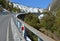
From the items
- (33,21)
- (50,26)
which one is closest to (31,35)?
(50,26)

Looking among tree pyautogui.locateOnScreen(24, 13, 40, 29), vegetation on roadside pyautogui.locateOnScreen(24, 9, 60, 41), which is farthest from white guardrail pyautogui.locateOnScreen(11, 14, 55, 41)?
tree pyautogui.locateOnScreen(24, 13, 40, 29)

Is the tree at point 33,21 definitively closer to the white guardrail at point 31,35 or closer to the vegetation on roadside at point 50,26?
the vegetation on roadside at point 50,26

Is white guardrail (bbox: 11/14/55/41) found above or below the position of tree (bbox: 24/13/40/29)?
above

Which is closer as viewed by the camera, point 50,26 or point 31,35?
point 31,35

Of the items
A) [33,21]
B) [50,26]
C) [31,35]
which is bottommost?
[33,21]

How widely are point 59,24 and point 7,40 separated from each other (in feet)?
25.4

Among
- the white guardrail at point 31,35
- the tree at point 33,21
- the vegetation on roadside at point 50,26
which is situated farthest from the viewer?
the tree at point 33,21

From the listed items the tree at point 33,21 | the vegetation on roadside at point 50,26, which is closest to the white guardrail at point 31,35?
the vegetation on roadside at point 50,26

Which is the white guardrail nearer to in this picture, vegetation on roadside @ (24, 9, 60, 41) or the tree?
vegetation on roadside @ (24, 9, 60, 41)

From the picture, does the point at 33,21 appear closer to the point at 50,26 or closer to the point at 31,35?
the point at 50,26

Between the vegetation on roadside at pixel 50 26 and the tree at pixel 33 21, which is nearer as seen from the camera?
the vegetation on roadside at pixel 50 26

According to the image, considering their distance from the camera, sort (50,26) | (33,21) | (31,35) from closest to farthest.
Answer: (31,35)
(50,26)
(33,21)

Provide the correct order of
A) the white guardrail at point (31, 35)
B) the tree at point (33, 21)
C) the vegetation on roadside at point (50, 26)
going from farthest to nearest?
the tree at point (33, 21) → the vegetation on roadside at point (50, 26) → the white guardrail at point (31, 35)

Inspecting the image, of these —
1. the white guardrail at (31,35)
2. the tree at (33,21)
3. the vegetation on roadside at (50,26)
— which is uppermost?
the white guardrail at (31,35)
